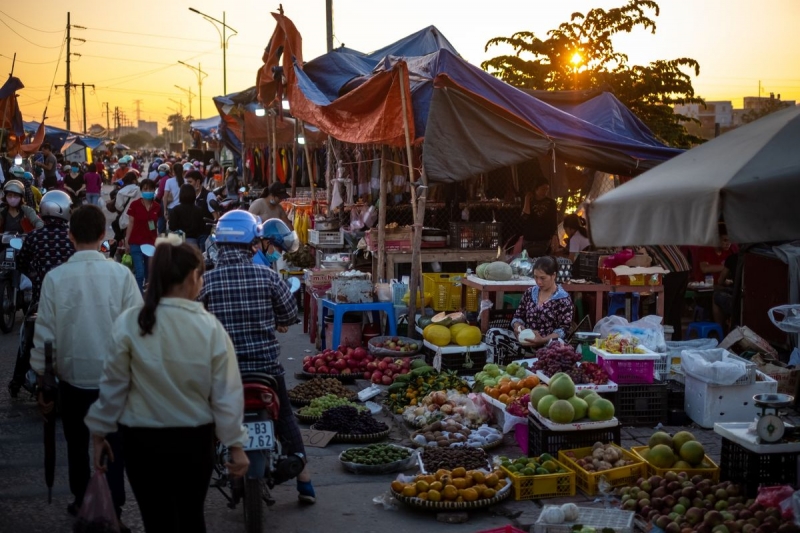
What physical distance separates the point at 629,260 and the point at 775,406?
4.95 metres

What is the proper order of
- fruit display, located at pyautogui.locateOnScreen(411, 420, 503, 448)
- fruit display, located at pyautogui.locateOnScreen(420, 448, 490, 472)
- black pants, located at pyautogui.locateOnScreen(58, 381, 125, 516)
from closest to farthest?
black pants, located at pyautogui.locateOnScreen(58, 381, 125, 516), fruit display, located at pyautogui.locateOnScreen(420, 448, 490, 472), fruit display, located at pyautogui.locateOnScreen(411, 420, 503, 448)

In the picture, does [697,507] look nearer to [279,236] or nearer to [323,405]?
[279,236]

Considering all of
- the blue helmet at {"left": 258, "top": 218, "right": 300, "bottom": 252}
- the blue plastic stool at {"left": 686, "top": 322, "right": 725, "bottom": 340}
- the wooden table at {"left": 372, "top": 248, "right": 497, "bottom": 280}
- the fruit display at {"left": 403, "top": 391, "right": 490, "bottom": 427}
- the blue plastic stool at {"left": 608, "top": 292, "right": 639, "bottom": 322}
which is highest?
the blue helmet at {"left": 258, "top": 218, "right": 300, "bottom": 252}

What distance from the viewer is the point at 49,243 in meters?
7.36

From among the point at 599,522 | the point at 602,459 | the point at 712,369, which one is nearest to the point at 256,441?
the point at 599,522

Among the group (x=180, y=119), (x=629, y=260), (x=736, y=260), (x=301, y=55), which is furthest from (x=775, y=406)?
(x=180, y=119)

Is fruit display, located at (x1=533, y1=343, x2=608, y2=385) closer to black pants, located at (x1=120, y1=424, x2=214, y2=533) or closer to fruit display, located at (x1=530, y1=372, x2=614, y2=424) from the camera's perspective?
fruit display, located at (x1=530, y1=372, x2=614, y2=424)

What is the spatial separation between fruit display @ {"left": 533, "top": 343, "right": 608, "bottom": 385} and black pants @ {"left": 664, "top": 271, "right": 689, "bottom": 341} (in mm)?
3703

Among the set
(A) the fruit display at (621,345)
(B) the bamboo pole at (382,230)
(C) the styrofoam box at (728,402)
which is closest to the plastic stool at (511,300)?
(B) the bamboo pole at (382,230)

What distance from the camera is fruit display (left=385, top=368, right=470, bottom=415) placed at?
8609 mm

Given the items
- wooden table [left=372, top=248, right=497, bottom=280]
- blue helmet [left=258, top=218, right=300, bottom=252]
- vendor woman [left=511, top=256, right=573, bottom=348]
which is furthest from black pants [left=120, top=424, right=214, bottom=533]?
wooden table [left=372, top=248, right=497, bottom=280]

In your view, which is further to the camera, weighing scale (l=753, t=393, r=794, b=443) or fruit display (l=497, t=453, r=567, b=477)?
fruit display (l=497, t=453, r=567, b=477)

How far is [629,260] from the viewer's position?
35.0 feet

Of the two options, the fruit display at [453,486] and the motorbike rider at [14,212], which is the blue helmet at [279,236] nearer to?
the fruit display at [453,486]
